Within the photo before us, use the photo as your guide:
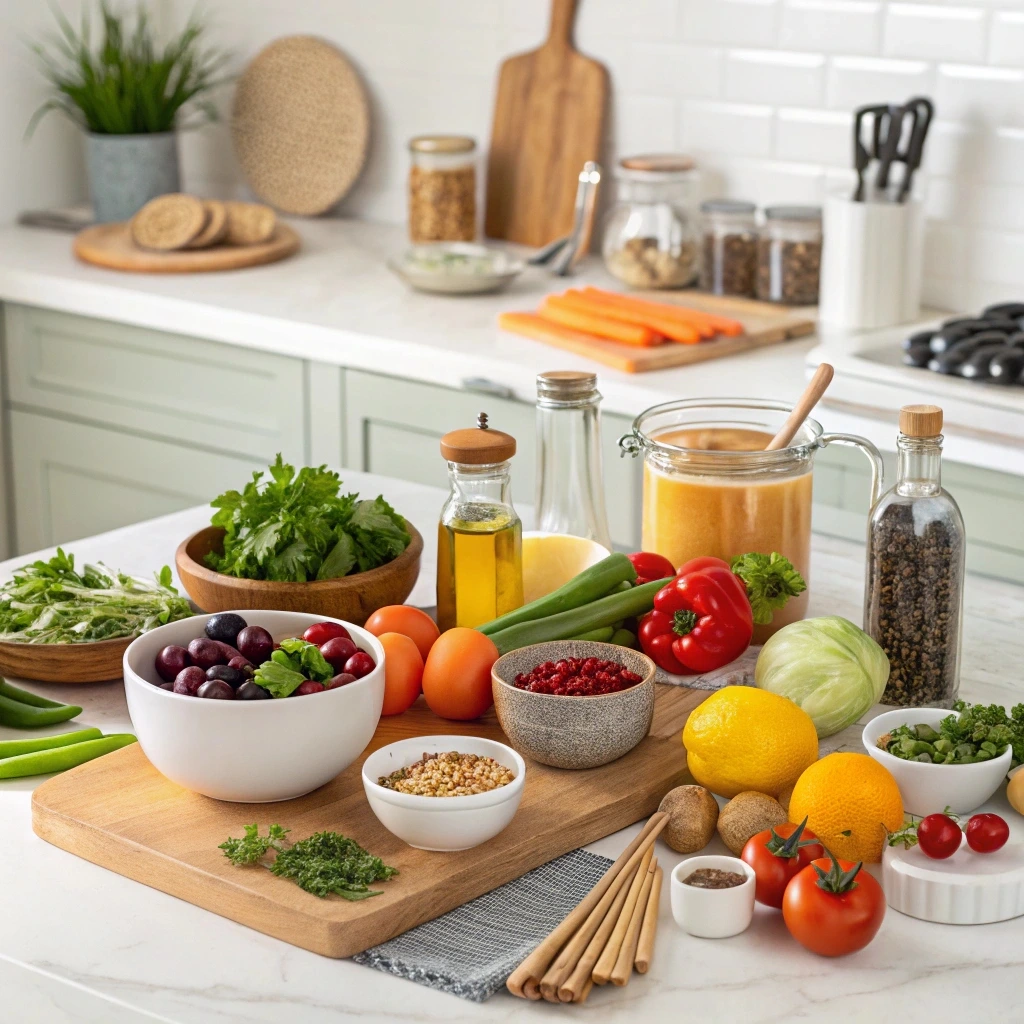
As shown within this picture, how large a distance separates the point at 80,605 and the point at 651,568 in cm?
56

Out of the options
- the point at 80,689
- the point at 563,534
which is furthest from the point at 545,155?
the point at 80,689

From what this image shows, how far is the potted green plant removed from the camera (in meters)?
3.45

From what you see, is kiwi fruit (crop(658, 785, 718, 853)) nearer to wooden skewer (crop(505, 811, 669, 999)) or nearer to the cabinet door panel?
wooden skewer (crop(505, 811, 669, 999))

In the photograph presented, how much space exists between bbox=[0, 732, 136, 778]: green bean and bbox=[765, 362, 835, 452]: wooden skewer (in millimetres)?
690

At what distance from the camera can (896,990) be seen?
37.9 inches

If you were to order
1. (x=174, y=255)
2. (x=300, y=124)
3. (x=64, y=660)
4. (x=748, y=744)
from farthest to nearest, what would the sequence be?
(x=300, y=124)
(x=174, y=255)
(x=64, y=660)
(x=748, y=744)

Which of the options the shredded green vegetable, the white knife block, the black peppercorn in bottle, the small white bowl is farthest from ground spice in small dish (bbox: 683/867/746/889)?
the white knife block

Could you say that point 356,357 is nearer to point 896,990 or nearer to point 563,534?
point 563,534

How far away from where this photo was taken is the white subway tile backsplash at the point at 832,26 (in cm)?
281

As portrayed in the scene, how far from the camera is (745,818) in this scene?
1122mm

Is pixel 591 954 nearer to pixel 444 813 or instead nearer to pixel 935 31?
pixel 444 813

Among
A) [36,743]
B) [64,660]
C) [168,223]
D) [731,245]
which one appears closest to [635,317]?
[731,245]

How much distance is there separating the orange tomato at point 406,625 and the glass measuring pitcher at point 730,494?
0.93 feet

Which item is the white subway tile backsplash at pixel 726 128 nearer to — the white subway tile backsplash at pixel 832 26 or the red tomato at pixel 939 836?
the white subway tile backsplash at pixel 832 26
